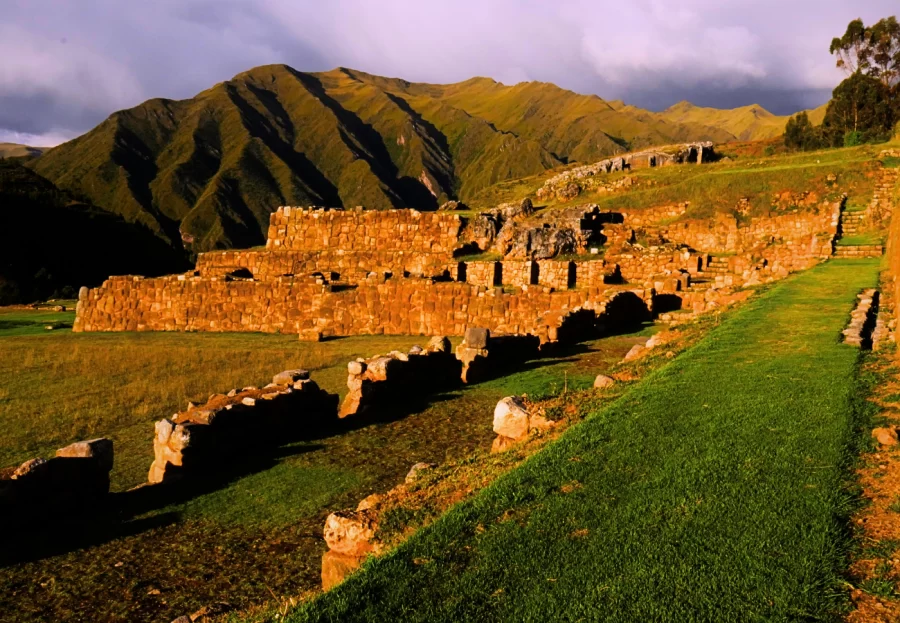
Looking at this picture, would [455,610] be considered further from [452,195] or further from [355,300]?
[452,195]

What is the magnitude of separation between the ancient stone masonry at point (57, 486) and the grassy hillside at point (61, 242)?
49.4 meters

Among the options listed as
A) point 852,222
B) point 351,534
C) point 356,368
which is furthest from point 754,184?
point 351,534

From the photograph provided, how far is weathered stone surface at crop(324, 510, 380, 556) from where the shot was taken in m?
4.90

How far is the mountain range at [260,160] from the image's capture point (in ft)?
406

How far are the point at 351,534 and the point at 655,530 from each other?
231 centimetres

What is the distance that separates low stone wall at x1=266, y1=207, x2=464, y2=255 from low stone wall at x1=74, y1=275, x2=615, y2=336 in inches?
289

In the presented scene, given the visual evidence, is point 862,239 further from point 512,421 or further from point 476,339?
point 512,421

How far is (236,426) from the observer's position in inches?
348

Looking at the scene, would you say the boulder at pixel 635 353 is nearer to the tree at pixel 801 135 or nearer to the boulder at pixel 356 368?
the boulder at pixel 356 368

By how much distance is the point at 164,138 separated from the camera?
157 metres

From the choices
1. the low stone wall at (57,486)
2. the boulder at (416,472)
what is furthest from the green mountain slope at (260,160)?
the low stone wall at (57,486)

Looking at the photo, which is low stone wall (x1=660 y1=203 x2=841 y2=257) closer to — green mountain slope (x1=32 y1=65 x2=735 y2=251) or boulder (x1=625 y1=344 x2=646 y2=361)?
boulder (x1=625 y1=344 x2=646 y2=361)

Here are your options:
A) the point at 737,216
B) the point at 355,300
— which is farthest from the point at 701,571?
the point at 737,216

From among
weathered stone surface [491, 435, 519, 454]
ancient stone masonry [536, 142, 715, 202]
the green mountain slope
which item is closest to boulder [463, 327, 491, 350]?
weathered stone surface [491, 435, 519, 454]
